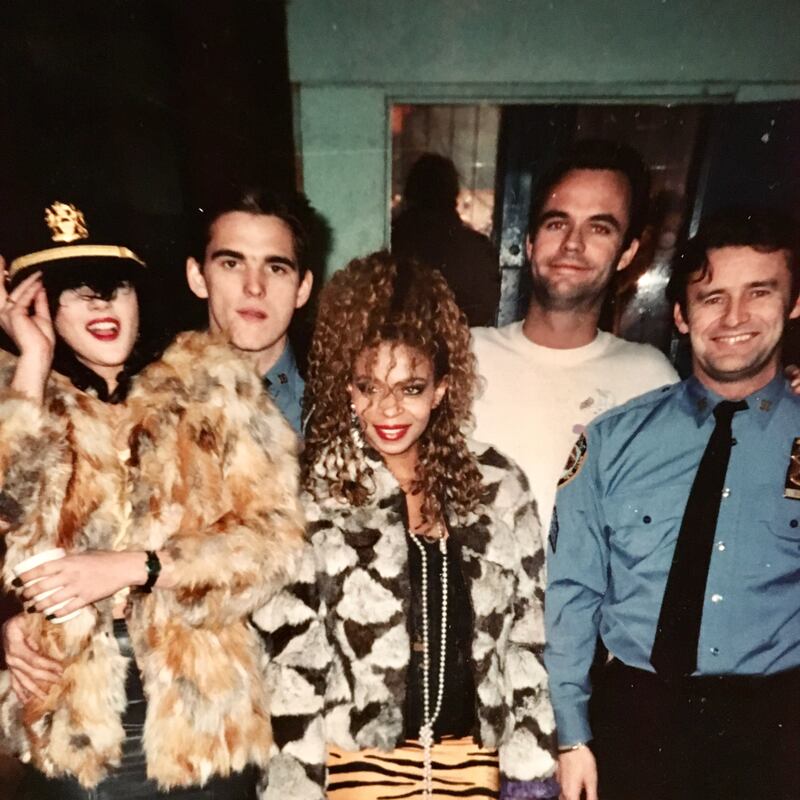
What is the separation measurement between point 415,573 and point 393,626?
0.17 meters

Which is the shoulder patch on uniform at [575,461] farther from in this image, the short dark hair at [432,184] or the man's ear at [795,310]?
the short dark hair at [432,184]

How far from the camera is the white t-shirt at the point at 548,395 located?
2.32 metres

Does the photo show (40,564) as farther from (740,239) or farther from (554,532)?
(740,239)

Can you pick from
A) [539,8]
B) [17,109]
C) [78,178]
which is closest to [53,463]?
[78,178]

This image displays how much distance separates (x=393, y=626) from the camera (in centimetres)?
184

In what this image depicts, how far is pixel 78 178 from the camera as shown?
260 cm

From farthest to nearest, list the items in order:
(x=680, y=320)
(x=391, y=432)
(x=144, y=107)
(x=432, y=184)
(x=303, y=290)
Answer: (x=144, y=107) → (x=432, y=184) → (x=303, y=290) → (x=680, y=320) → (x=391, y=432)

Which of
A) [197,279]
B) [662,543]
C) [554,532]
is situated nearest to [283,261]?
[197,279]

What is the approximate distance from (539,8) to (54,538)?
8.55 ft

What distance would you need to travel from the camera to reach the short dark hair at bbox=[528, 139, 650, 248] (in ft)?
7.51

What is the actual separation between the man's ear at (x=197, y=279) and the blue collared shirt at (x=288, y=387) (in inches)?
14.5

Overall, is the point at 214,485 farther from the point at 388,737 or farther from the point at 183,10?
the point at 183,10

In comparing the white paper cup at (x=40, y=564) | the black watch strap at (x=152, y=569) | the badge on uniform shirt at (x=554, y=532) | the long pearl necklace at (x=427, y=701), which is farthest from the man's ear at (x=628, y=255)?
the white paper cup at (x=40, y=564)

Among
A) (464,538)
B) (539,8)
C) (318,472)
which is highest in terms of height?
(539,8)
